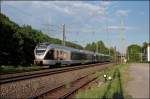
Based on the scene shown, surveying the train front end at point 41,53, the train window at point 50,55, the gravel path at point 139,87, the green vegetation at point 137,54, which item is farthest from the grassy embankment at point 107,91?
the green vegetation at point 137,54

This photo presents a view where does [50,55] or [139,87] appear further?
[50,55]

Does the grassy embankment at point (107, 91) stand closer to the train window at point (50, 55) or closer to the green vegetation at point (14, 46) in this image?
the train window at point (50, 55)

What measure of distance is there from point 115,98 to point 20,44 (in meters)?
38.6

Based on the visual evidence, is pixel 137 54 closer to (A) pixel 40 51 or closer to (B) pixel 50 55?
(B) pixel 50 55

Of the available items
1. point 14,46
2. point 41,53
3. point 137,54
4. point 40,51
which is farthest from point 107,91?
point 137,54

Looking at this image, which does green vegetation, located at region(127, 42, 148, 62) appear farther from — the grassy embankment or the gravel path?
the grassy embankment

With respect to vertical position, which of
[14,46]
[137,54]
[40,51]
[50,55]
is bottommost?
[50,55]

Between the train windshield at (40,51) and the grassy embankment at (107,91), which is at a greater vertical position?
the train windshield at (40,51)

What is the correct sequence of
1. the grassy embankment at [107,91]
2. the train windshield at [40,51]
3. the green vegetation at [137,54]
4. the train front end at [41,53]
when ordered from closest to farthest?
the grassy embankment at [107,91] < the train front end at [41,53] < the train windshield at [40,51] < the green vegetation at [137,54]

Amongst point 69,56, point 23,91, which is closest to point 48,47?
point 69,56

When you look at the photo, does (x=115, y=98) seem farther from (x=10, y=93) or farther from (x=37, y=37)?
(x=37, y=37)

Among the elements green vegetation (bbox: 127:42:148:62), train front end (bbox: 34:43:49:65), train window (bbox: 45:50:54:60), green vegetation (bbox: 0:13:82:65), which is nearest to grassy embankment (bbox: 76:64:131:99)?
train front end (bbox: 34:43:49:65)

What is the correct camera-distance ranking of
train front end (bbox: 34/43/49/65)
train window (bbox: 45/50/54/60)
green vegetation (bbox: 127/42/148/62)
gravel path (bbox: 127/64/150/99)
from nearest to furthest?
gravel path (bbox: 127/64/150/99) → train front end (bbox: 34/43/49/65) → train window (bbox: 45/50/54/60) → green vegetation (bbox: 127/42/148/62)

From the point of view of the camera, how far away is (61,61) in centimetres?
4688
